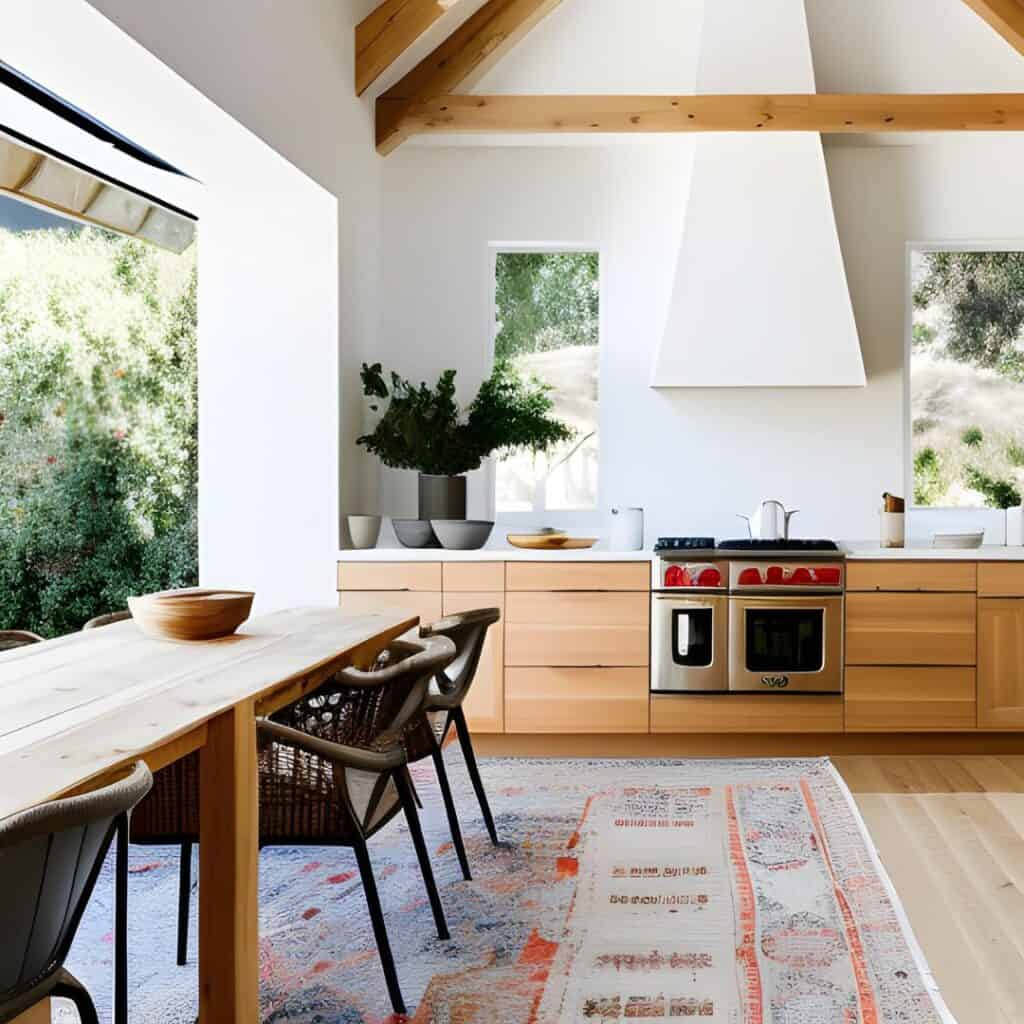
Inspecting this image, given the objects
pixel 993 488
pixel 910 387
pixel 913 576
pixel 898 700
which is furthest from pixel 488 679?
pixel 993 488

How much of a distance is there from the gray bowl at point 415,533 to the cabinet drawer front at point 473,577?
25cm

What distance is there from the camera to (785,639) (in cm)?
499

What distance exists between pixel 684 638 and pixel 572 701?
21.4 inches

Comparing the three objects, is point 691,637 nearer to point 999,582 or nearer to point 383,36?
point 999,582

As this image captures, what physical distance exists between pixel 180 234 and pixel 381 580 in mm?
1765

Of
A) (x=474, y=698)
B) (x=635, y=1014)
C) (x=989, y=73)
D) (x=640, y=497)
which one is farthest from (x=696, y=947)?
Answer: (x=989, y=73)

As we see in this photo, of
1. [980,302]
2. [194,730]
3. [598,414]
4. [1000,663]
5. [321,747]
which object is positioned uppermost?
[980,302]

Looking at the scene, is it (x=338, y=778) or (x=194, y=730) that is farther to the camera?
(x=338, y=778)

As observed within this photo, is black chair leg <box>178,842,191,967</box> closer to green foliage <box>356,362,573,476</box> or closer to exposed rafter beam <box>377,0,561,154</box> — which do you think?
green foliage <box>356,362,573,476</box>

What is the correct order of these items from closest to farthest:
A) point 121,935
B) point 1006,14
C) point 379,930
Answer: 1. point 121,935
2. point 379,930
3. point 1006,14

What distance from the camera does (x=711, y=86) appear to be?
213 inches

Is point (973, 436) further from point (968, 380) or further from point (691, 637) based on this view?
point (691, 637)

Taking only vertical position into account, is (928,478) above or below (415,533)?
above

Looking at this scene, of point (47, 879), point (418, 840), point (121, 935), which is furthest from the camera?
point (418, 840)
